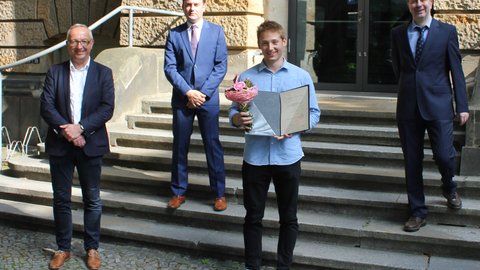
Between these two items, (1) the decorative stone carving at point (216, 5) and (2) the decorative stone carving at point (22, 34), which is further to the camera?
(2) the decorative stone carving at point (22, 34)

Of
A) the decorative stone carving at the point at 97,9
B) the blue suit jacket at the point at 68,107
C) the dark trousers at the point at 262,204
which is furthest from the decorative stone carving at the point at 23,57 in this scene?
the dark trousers at the point at 262,204

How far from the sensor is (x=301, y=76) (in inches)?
133

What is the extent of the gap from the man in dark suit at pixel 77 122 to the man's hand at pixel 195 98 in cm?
70

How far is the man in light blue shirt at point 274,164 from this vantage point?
3326mm

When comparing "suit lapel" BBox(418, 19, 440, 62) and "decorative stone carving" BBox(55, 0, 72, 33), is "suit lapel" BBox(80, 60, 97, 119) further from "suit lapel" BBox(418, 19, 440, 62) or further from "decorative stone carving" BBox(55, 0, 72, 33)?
"decorative stone carving" BBox(55, 0, 72, 33)

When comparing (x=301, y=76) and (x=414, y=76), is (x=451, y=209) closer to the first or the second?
(x=414, y=76)

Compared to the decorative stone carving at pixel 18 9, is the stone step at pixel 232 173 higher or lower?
lower

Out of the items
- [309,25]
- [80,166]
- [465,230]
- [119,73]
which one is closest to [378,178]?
[465,230]

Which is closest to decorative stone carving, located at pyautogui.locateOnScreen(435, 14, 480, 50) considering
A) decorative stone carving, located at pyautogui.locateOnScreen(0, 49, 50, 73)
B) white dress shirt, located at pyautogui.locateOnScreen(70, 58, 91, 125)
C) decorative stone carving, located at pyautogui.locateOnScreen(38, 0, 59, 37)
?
white dress shirt, located at pyautogui.locateOnScreen(70, 58, 91, 125)

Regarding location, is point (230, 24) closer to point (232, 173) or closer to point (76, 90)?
point (232, 173)

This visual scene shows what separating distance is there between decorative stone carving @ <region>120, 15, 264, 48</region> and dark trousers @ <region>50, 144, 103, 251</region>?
150 inches

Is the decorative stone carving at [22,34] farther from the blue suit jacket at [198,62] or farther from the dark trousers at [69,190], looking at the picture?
the dark trousers at [69,190]

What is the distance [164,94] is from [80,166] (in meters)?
3.28

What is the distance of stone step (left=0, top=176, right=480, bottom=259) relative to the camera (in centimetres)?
377
